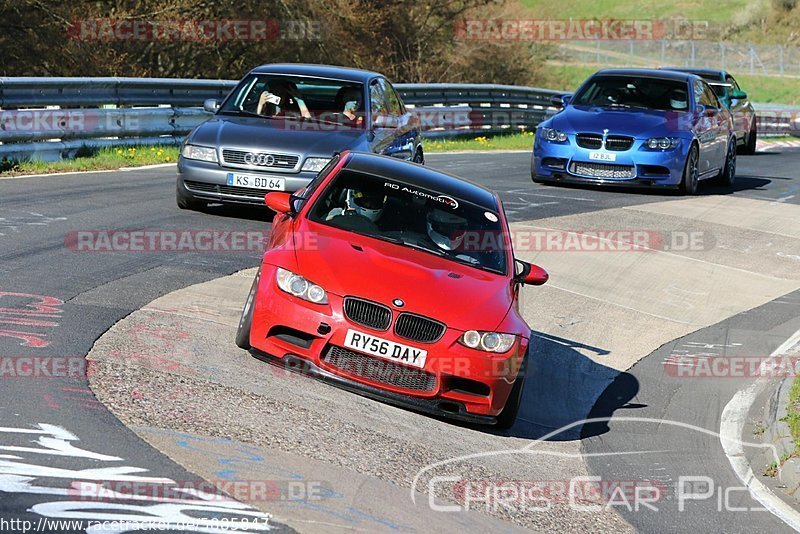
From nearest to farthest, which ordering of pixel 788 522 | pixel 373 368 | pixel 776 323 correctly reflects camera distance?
pixel 788 522 → pixel 373 368 → pixel 776 323

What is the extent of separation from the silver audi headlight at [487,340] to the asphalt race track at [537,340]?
555 millimetres

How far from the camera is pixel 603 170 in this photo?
686 inches

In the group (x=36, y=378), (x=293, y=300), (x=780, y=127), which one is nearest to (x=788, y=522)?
(x=293, y=300)

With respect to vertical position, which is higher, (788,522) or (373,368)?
(373,368)

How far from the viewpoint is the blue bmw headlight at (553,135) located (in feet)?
57.5

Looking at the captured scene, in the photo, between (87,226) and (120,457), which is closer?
(120,457)

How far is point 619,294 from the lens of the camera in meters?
12.0

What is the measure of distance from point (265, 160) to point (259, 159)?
6 centimetres

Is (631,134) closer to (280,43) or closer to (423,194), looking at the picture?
(423,194)

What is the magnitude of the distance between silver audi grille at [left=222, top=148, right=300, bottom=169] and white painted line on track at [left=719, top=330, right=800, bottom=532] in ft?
16.6

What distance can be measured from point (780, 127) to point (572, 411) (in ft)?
105

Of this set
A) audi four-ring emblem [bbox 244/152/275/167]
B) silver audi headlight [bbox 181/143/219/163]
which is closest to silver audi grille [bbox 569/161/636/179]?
audi four-ring emblem [bbox 244/152/275/167]

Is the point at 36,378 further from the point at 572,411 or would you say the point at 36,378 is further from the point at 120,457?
the point at 572,411

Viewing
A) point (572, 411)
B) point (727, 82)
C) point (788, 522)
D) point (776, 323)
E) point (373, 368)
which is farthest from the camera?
point (727, 82)
